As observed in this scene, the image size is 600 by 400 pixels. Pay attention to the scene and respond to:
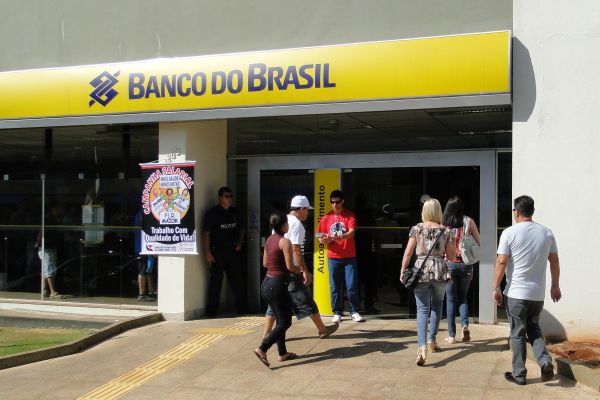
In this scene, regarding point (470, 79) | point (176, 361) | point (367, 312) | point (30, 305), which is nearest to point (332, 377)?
point (176, 361)

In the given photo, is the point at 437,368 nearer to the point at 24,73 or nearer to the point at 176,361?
the point at 176,361

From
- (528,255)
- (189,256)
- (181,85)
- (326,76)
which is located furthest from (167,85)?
(528,255)

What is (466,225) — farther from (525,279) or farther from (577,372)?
(577,372)

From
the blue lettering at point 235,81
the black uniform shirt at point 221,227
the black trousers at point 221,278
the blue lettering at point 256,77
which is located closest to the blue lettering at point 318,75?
the blue lettering at point 256,77

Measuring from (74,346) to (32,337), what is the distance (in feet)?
4.87

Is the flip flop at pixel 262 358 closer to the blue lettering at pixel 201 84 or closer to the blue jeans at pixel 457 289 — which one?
the blue jeans at pixel 457 289

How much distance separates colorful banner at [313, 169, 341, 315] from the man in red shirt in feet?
1.79

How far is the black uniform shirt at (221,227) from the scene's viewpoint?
9.16 meters

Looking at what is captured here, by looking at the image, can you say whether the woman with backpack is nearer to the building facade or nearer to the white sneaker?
the building facade

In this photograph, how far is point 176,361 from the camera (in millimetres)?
7145

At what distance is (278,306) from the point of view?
6.62 m

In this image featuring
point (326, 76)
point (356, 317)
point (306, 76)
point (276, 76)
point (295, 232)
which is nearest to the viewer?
point (295, 232)

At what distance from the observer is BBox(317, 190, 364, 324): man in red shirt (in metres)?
8.58

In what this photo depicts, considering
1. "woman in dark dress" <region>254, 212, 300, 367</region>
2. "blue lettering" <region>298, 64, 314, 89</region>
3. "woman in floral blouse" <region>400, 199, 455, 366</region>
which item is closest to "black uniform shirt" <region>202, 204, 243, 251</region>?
"blue lettering" <region>298, 64, 314, 89</region>
